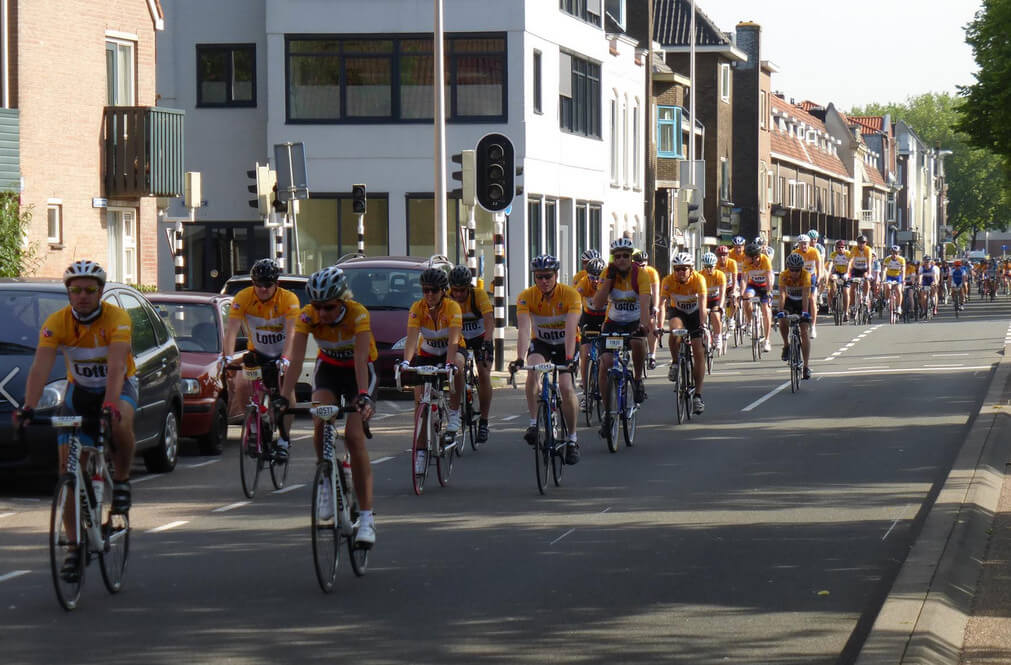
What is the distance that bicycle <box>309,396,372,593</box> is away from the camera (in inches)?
342

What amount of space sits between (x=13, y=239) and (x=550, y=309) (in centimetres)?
1215

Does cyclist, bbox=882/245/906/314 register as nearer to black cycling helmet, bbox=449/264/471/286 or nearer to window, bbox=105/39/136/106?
window, bbox=105/39/136/106

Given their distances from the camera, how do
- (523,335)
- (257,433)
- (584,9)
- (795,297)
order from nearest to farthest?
(257,433), (523,335), (795,297), (584,9)

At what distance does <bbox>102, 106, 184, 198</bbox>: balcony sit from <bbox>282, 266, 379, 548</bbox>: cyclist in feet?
66.3

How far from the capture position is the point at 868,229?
397 feet

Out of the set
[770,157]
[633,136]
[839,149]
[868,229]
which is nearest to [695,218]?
[633,136]

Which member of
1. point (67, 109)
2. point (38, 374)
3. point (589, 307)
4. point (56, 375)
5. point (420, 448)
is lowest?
point (420, 448)

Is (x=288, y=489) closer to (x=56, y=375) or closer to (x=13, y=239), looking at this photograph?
(x=56, y=375)

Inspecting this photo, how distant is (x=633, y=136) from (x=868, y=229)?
70.0m

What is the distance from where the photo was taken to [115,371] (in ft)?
28.8

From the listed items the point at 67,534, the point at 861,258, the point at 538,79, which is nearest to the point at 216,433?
the point at 67,534

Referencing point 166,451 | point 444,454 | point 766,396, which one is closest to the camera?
point 444,454

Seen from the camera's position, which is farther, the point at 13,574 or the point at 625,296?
the point at 625,296

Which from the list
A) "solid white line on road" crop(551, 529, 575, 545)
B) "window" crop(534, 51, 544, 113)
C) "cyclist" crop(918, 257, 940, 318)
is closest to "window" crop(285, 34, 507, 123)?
"window" crop(534, 51, 544, 113)
